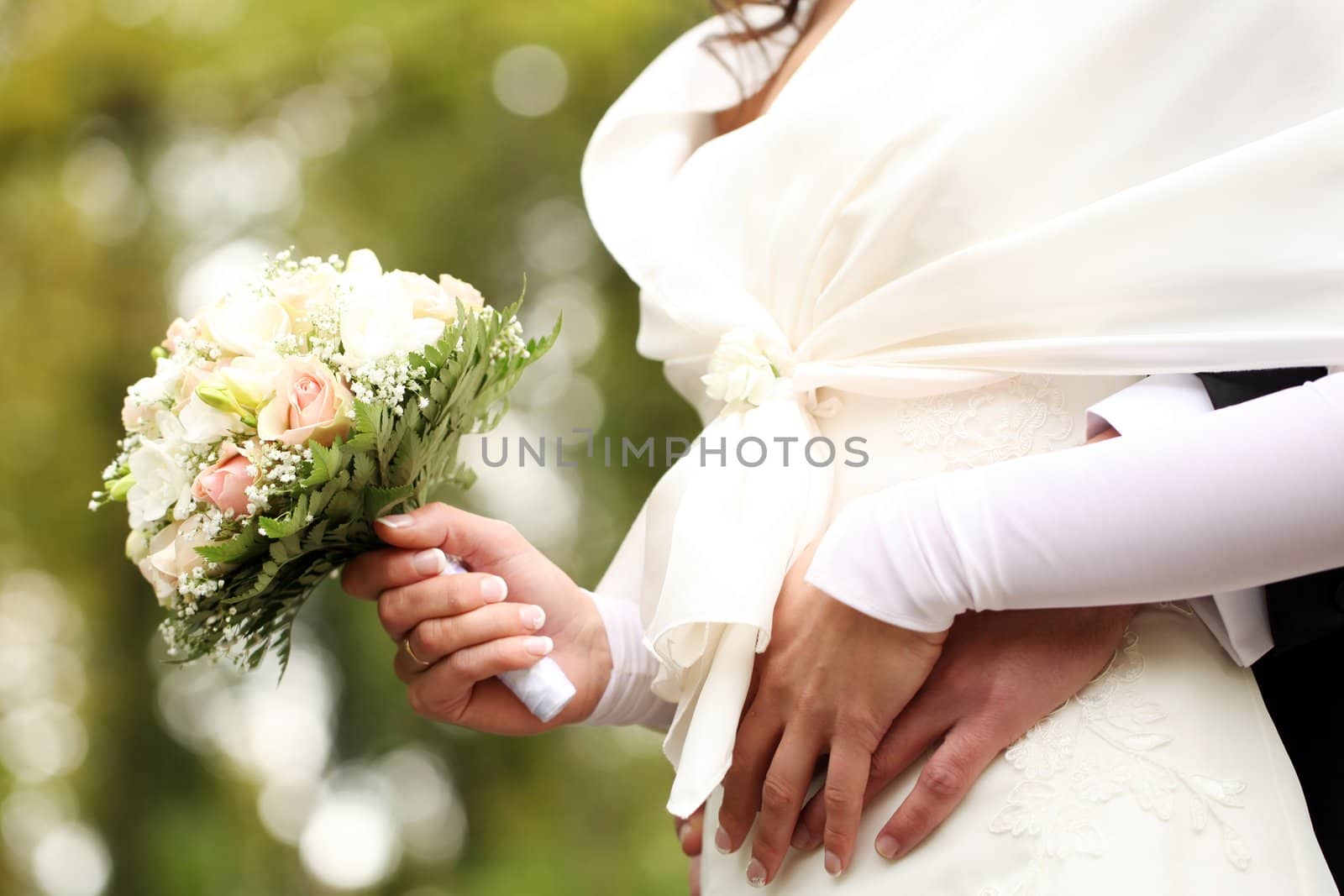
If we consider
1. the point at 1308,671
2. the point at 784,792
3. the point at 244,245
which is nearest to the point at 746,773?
the point at 784,792

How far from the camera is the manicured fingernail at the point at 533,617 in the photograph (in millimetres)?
1418

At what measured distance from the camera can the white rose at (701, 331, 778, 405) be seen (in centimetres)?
139

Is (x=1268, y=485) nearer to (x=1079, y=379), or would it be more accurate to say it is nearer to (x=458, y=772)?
(x=1079, y=379)

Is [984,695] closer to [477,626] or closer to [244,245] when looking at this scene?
[477,626]

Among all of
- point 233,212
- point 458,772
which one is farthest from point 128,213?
point 458,772

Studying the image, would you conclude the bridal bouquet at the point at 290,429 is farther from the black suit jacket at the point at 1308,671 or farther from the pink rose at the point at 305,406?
the black suit jacket at the point at 1308,671

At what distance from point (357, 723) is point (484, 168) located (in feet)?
8.45

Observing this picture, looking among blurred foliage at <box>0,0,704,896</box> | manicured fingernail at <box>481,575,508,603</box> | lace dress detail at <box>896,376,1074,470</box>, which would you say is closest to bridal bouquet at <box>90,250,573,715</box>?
manicured fingernail at <box>481,575,508,603</box>

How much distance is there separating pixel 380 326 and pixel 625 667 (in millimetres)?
622

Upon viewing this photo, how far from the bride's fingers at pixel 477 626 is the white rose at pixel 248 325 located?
0.42 m

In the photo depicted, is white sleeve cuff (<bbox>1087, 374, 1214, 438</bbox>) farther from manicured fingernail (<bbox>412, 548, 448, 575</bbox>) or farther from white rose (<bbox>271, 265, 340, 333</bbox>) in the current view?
white rose (<bbox>271, 265, 340, 333</bbox>)

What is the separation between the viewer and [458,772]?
4.78m

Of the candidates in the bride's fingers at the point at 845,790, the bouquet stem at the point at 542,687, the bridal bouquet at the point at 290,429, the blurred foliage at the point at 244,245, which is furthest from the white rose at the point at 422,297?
the blurred foliage at the point at 244,245

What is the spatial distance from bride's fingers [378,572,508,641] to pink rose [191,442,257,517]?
0.85 feet
